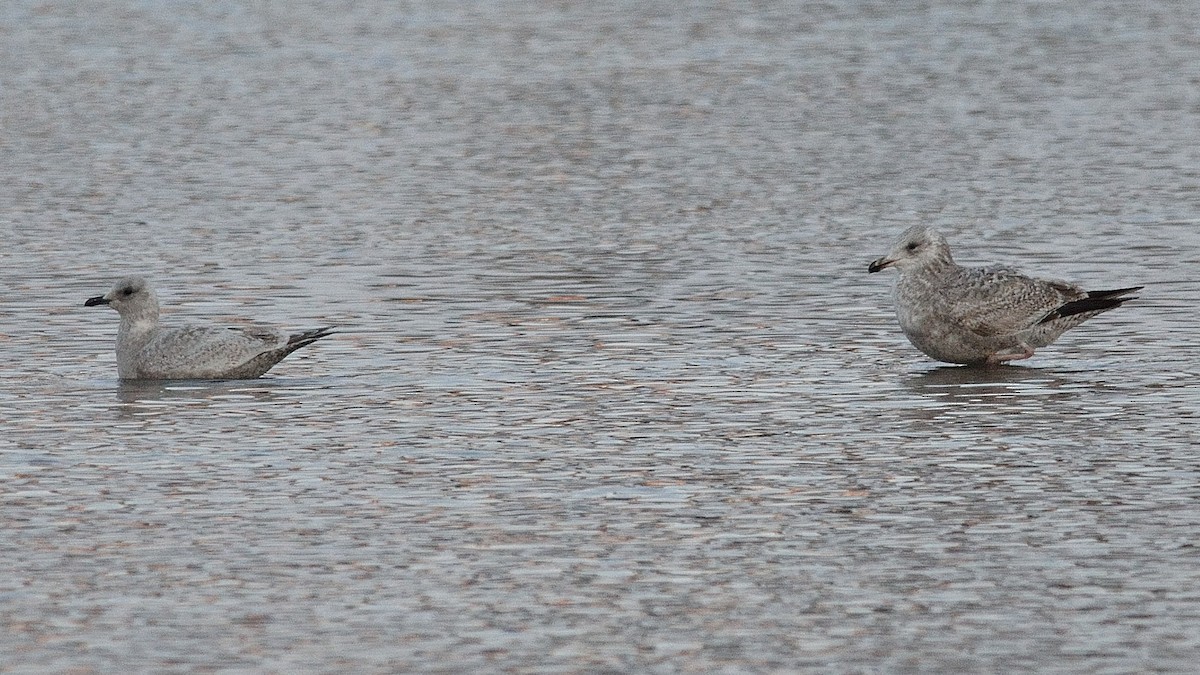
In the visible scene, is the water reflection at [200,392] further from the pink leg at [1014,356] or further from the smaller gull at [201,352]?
the pink leg at [1014,356]

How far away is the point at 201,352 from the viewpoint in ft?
45.9

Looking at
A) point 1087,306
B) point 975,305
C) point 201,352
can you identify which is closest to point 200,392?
point 201,352

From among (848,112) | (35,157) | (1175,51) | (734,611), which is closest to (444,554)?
(734,611)

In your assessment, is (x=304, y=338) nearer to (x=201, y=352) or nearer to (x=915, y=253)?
(x=201, y=352)

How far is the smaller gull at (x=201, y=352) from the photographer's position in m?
13.9

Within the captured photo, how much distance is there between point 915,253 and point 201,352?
4.04m

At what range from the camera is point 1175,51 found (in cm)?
3266

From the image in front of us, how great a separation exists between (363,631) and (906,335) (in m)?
6.62

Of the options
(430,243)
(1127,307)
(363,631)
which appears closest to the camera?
(363,631)

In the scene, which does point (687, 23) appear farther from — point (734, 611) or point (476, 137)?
point (734, 611)

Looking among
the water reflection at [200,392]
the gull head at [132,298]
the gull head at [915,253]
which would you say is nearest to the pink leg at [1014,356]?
the gull head at [915,253]

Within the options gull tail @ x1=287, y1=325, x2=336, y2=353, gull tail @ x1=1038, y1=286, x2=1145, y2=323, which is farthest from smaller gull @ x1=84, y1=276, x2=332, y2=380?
gull tail @ x1=1038, y1=286, x2=1145, y2=323

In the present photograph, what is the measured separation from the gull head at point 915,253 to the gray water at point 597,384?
0.60 metres

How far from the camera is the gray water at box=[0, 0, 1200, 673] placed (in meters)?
8.65
